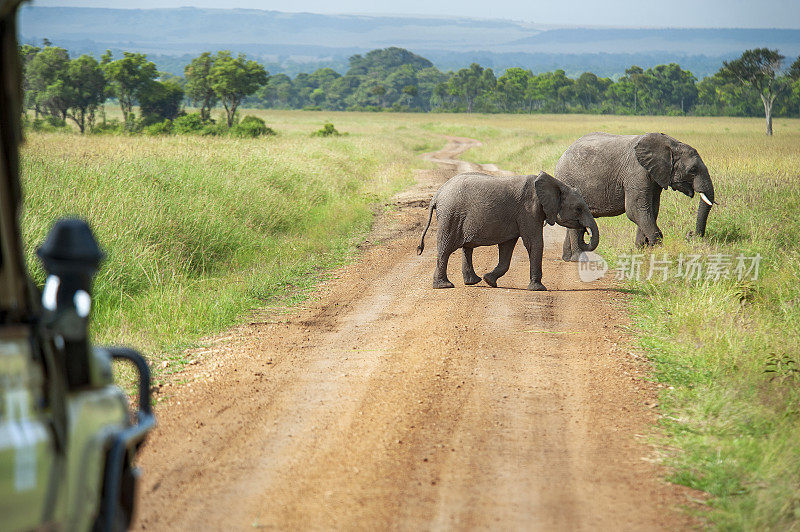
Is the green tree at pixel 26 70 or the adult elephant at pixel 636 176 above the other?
the green tree at pixel 26 70

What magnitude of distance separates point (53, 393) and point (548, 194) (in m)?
7.58

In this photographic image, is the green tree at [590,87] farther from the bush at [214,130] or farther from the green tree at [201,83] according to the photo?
the bush at [214,130]

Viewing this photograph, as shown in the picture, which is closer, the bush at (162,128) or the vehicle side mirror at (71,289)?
the vehicle side mirror at (71,289)

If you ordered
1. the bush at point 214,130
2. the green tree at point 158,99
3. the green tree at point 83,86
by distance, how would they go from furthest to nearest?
the green tree at point 158,99 → the green tree at point 83,86 → the bush at point 214,130

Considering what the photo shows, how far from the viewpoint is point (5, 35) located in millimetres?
2072

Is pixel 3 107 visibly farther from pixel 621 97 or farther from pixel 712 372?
pixel 621 97

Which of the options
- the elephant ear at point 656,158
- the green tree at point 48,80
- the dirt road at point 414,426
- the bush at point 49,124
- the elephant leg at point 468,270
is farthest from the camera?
the green tree at point 48,80

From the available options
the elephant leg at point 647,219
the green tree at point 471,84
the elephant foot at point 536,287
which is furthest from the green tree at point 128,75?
the green tree at point 471,84

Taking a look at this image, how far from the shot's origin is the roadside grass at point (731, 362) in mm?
4046

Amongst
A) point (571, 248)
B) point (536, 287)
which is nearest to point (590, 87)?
point (571, 248)

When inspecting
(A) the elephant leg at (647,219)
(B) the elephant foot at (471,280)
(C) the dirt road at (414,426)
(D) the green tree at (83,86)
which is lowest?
(B) the elephant foot at (471,280)

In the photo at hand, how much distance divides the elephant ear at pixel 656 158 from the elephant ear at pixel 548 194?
112 inches

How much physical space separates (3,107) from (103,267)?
20.8ft

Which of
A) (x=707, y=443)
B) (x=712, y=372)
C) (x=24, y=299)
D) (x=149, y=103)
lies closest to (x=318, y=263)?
(x=712, y=372)
